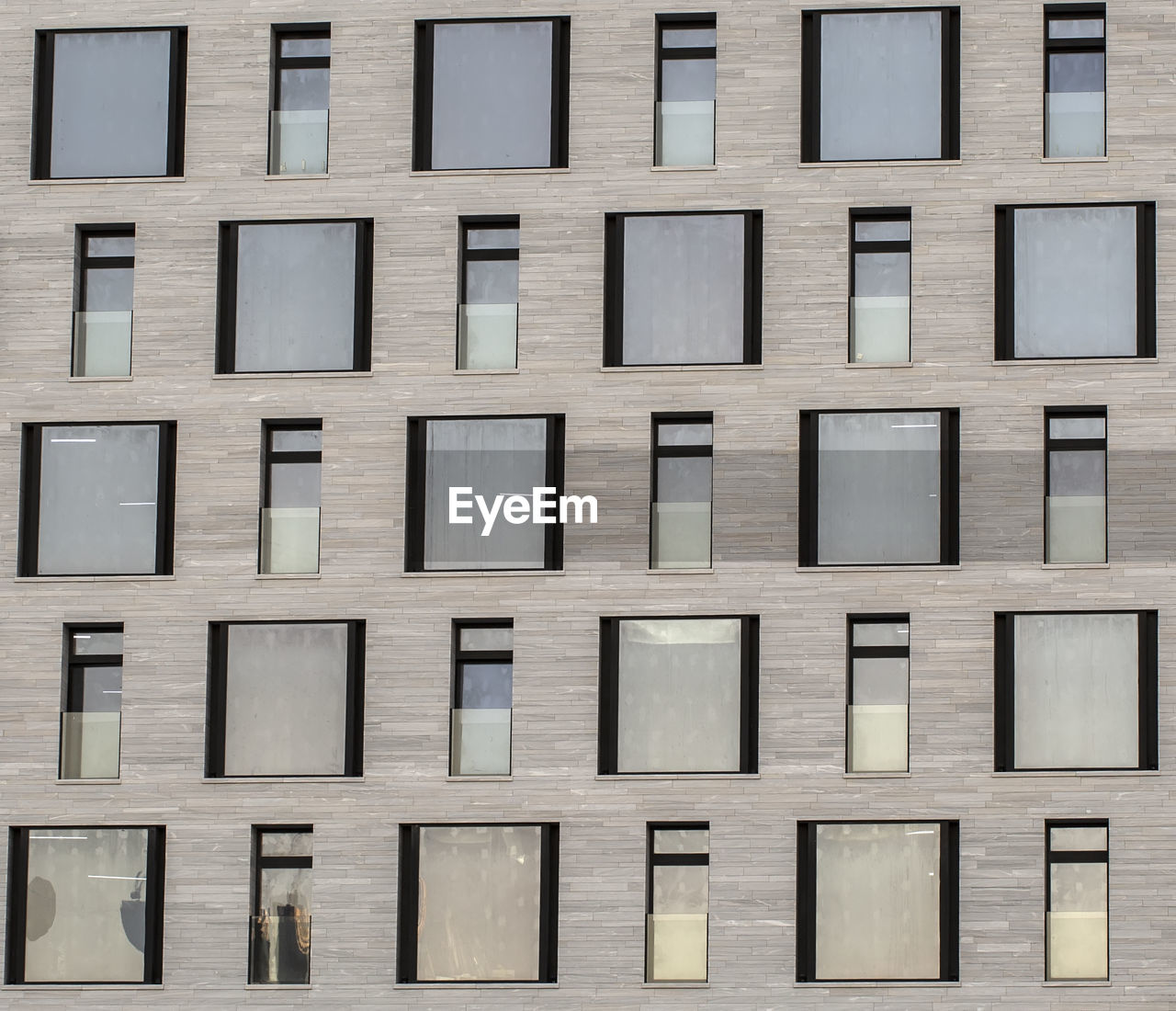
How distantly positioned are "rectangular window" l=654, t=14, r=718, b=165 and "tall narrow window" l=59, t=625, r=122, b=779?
1009 cm

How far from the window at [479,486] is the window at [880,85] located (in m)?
5.52

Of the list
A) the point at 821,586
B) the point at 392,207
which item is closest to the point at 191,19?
the point at 392,207

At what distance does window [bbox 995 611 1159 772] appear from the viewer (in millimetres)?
25625

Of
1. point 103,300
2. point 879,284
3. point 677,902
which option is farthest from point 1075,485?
point 103,300

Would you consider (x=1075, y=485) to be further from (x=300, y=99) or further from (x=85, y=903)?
(x=85, y=903)

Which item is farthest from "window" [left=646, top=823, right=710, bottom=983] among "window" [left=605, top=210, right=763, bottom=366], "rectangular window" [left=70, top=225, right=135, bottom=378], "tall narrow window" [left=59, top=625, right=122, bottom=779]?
"rectangular window" [left=70, top=225, right=135, bottom=378]

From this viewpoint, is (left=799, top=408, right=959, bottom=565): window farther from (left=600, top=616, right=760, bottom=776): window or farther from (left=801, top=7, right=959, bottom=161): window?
(left=801, top=7, right=959, bottom=161): window

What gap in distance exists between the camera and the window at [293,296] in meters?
27.2

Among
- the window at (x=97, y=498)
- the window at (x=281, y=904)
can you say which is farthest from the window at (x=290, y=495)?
the window at (x=281, y=904)

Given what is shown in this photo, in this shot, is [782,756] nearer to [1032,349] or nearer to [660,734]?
[660,734]

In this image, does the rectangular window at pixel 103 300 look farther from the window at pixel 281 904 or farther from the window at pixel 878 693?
the window at pixel 878 693

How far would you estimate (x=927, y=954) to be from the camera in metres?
25.5

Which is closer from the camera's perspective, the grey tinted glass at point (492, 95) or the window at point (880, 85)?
the window at point (880, 85)

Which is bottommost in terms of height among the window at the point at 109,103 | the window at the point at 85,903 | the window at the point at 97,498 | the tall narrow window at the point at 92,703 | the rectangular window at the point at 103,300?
the window at the point at 85,903
